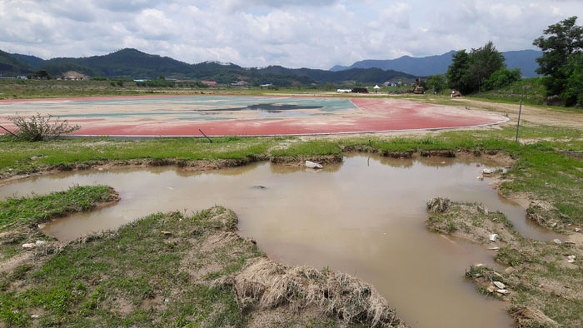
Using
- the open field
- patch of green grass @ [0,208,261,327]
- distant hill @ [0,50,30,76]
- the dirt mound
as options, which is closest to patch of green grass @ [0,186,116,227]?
the open field

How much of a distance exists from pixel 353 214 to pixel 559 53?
4449cm

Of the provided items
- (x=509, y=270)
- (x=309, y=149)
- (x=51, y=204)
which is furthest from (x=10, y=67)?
(x=509, y=270)

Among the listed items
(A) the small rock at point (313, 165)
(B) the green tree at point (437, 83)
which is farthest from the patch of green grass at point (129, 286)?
(B) the green tree at point (437, 83)

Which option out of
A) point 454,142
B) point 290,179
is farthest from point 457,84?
point 290,179

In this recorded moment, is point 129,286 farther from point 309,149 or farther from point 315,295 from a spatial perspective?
point 309,149

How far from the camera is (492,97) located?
52.0m

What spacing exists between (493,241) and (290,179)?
668cm

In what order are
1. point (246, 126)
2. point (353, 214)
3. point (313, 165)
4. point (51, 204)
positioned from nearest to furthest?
point (51, 204) → point (353, 214) → point (313, 165) → point (246, 126)

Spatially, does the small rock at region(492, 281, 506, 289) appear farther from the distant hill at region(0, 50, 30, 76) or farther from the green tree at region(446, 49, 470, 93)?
the distant hill at region(0, 50, 30, 76)

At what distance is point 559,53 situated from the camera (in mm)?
39844

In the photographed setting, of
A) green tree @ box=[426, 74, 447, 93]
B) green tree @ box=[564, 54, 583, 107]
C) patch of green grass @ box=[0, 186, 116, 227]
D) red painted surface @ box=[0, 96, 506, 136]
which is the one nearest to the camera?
patch of green grass @ box=[0, 186, 116, 227]

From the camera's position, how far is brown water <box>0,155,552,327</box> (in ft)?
19.7

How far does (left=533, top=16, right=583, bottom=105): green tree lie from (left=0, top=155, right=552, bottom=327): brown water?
Result: 34.1m

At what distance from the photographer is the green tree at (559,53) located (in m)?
38.5
